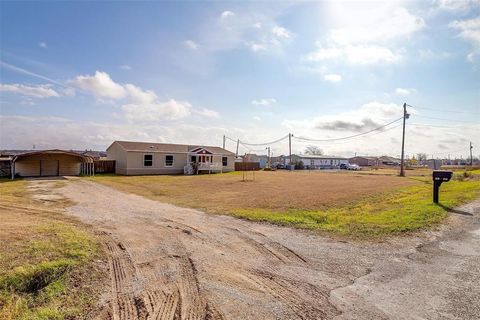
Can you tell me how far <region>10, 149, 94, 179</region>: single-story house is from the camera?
94.6ft

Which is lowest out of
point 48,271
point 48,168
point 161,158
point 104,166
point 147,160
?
point 48,271

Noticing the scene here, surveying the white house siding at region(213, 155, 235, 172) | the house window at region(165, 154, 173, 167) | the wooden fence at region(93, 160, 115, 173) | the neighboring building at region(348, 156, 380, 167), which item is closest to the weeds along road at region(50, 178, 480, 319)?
the house window at region(165, 154, 173, 167)

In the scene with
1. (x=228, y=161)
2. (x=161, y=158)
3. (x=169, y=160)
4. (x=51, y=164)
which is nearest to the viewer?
(x=51, y=164)

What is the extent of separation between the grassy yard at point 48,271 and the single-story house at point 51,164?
23.9 metres

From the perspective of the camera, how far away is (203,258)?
6.13 metres

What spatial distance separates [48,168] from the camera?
31.3m

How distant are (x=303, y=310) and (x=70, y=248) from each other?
482cm

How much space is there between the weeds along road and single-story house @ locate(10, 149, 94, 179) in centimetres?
2469

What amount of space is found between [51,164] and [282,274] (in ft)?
108

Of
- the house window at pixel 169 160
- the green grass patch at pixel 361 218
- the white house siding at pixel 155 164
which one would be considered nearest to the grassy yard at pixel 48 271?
the green grass patch at pixel 361 218

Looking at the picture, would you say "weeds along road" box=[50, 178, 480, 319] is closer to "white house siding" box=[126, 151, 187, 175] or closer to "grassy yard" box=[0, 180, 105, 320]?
"grassy yard" box=[0, 180, 105, 320]

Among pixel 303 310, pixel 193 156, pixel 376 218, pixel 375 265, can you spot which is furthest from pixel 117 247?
pixel 193 156

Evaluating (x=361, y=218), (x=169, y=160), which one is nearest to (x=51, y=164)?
(x=169, y=160)

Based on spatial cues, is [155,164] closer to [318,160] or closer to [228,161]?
[228,161]
